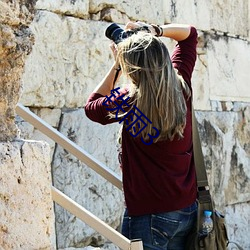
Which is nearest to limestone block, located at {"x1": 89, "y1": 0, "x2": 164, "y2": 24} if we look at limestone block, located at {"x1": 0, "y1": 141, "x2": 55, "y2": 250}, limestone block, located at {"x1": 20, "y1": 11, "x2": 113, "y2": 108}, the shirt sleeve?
limestone block, located at {"x1": 20, "y1": 11, "x2": 113, "y2": 108}

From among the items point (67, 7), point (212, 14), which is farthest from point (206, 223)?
point (212, 14)

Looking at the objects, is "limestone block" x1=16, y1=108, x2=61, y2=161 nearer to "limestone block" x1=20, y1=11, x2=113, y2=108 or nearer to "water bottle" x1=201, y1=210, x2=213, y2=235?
"limestone block" x1=20, y1=11, x2=113, y2=108

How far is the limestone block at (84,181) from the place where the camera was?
3822mm

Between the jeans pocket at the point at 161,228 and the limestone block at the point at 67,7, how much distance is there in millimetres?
1470

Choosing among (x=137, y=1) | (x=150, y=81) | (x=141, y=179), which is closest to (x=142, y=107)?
(x=150, y=81)

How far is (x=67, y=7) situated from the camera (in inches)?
155

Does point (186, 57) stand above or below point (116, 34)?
below

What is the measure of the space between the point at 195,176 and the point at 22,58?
3.94 ft

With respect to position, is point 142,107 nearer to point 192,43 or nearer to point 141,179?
point 141,179

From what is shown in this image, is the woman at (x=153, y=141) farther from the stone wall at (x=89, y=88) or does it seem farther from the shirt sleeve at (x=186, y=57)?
the stone wall at (x=89, y=88)

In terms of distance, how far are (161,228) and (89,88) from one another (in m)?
1.40

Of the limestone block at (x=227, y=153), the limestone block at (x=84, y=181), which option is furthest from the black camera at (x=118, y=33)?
the limestone block at (x=227, y=153)

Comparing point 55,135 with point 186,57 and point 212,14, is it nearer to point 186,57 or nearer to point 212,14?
point 186,57

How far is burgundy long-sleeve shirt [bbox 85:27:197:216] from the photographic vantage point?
2.84m
